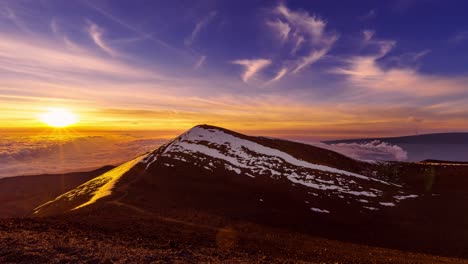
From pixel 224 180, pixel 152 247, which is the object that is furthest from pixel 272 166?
pixel 152 247

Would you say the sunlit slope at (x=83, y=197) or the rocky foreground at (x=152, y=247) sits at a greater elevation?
the rocky foreground at (x=152, y=247)

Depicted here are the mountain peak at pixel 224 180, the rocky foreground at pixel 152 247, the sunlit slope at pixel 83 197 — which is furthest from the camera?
the mountain peak at pixel 224 180

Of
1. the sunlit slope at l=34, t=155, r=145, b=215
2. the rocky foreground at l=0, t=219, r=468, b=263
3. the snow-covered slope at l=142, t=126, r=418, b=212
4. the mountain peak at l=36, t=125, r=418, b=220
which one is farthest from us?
the snow-covered slope at l=142, t=126, r=418, b=212

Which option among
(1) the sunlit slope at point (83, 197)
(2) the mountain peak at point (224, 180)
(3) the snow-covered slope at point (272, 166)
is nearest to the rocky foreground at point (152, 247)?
(2) the mountain peak at point (224, 180)

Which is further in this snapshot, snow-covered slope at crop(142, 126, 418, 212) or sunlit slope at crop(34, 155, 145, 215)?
snow-covered slope at crop(142, 126, 418, 212)

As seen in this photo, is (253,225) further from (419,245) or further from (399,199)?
(399,199)

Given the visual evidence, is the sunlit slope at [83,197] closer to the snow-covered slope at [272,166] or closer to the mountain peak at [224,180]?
the mountain peak at [224,180]

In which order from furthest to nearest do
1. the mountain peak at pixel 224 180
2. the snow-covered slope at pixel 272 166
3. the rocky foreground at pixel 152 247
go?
1. the snow-covered slope at pixel 272 166
2. the mountain peak at pixel 224 180
3. the rocky foreground at pixel 152 247

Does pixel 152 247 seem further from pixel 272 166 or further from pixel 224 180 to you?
pixel 272 166

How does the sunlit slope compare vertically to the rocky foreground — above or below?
below

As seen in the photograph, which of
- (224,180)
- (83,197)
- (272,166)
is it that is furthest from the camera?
(272,166)

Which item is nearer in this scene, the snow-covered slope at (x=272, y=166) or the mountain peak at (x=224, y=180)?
the mountain peak at (x=224, y=180)

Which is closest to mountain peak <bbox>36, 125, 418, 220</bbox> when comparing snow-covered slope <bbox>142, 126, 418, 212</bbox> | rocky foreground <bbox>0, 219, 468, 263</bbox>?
snow-covered slope <bbox>142, 126, 418, 212</bbox>

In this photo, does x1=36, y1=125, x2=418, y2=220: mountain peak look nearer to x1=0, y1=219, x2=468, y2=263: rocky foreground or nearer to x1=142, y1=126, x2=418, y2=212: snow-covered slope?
x1=142, y1=126, x2=418, y2=212: snow-covered slope
